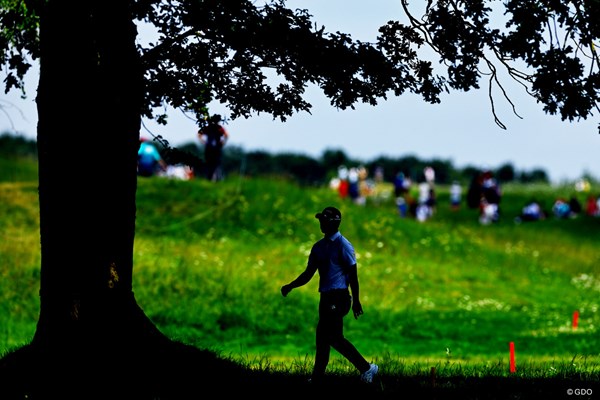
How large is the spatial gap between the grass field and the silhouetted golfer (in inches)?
52.3

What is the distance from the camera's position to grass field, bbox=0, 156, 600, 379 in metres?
17.8

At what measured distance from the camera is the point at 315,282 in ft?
82.5

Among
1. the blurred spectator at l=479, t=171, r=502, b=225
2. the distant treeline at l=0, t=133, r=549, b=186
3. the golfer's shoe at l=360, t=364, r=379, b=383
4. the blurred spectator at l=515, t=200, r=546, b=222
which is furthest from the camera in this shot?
the distant treeline at l=0, t=133, r=549, b=186

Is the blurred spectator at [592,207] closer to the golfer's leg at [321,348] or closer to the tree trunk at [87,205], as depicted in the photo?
the golfer's leg at [321,348]

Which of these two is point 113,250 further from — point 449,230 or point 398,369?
point 449,230

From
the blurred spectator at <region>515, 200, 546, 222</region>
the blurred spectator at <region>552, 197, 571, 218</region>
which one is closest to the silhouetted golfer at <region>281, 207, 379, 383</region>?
the blurred spectator at <region>515, 200, 546, 222</region>

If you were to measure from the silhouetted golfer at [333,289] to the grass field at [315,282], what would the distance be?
4.36ft

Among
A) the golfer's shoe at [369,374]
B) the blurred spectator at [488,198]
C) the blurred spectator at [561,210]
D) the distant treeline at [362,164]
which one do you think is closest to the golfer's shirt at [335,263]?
the golfer's shoe at [369,374]

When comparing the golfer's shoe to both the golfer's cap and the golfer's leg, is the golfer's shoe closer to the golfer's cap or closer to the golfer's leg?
the golfer's leg

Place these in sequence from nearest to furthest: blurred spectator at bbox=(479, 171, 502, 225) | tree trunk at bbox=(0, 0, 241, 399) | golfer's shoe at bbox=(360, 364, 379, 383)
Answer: golfer's shoe at bbox=(360, 364, 379, 383) < tree trunk at bbox=(0, 0, 241, 399) < blurred spectator at bbox=(479, 171, 502, 225)

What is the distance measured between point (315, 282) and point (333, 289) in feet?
50.7

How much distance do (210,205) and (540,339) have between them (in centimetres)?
1607

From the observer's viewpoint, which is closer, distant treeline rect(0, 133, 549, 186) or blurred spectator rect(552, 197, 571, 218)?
blurred spectator rect(552, 197, 571, 218)

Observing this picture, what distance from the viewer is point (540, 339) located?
63.4 feet
